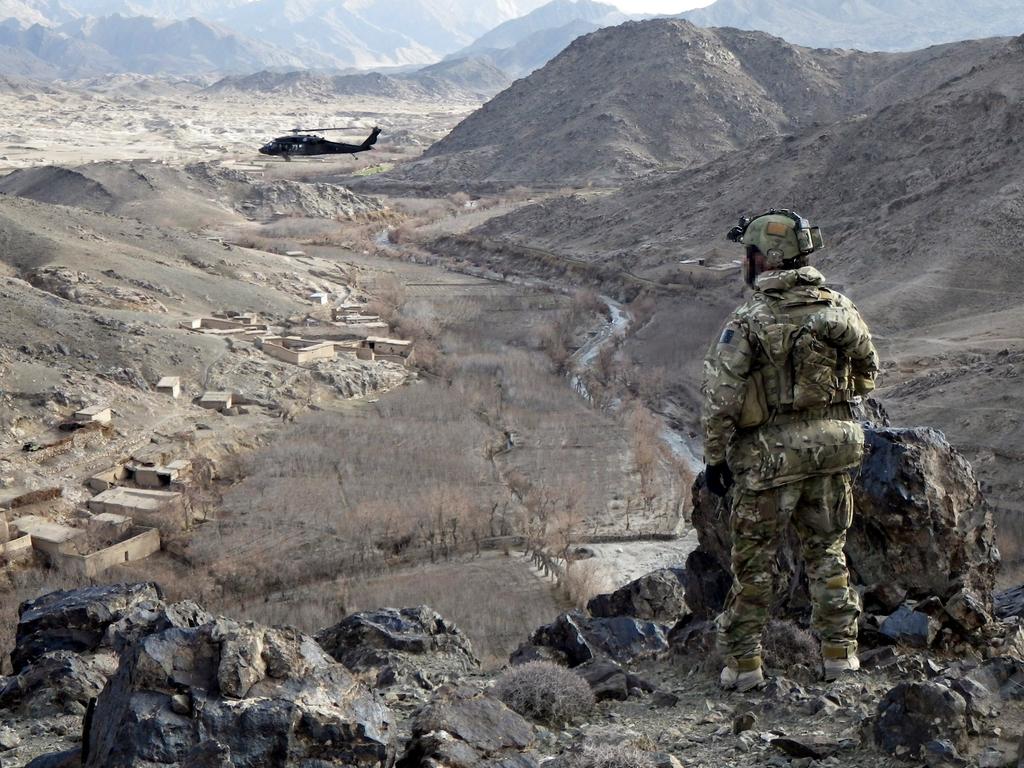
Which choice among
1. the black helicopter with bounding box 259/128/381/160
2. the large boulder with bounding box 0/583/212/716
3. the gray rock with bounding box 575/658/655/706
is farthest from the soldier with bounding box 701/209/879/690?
the black helicopter with bounding box 259/128/381/160

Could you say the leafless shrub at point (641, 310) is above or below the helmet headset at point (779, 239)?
below

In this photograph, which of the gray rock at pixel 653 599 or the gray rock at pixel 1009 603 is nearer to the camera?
the gray rock at pixel 1009 603

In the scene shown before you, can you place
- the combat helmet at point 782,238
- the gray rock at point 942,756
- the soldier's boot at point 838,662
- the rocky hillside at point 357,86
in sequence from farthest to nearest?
the rocky hillside at point 357,86, the soldier's boot at point 838,662, the combat helmet at point 782,238, the gray rock at point 942,756

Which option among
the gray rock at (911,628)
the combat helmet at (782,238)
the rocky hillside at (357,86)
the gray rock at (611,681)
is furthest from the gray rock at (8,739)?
the rocky hillside at (357,86)

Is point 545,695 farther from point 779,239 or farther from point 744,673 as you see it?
point 779,239

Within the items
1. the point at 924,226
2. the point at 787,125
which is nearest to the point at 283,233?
the point at 924,226

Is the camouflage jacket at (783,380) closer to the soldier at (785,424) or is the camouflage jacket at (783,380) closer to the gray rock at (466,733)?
the soldier at (785,424)

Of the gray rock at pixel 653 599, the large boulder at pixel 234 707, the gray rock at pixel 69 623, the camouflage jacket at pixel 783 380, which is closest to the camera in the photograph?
the large boulder at pixel 234 707
